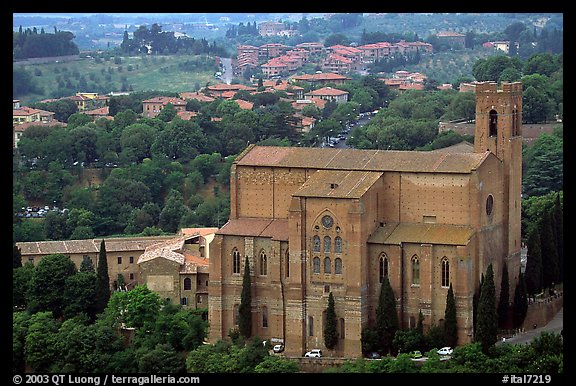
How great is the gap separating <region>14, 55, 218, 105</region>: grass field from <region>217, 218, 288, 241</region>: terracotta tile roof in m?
76.4

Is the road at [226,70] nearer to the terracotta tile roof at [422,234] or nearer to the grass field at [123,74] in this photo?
the grass field at [123,74]

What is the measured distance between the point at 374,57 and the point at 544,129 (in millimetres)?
78366

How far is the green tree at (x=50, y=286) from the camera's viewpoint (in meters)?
47.4

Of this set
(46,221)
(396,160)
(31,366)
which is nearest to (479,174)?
(396,160)

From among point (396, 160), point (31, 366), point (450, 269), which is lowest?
point (31, 366)

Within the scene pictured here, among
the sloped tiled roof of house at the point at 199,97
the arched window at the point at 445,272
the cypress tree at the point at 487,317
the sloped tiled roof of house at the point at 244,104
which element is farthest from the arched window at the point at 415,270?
the sloped tiled roof of house at the point at 199,97

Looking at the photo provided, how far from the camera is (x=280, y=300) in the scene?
4338cm

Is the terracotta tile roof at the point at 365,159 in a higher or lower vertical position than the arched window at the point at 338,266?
higher

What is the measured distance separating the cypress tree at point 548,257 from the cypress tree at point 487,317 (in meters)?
5.55

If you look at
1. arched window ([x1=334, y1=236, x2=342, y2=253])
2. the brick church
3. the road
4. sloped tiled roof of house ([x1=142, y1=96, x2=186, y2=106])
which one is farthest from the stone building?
the road

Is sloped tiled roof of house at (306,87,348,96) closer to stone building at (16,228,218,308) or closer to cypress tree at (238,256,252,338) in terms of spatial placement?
stone building at (16,228,218,308)

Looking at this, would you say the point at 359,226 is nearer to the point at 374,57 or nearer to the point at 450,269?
the point at 450,269

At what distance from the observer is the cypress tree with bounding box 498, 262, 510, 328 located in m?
43.2

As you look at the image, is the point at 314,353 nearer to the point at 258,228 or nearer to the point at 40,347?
the point at 258,228
